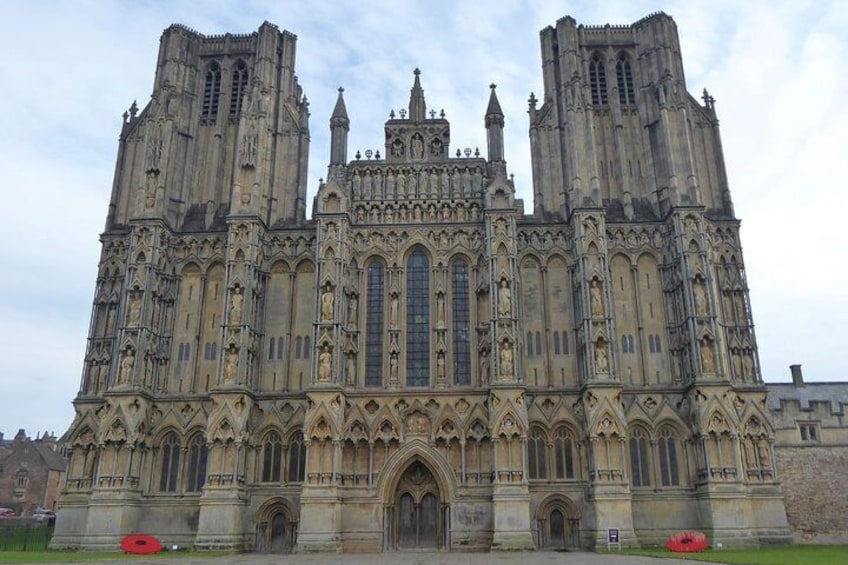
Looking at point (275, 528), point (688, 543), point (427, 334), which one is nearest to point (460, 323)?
point (427, 334)

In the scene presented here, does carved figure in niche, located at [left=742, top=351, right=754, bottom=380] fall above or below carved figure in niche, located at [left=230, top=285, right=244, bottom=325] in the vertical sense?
below

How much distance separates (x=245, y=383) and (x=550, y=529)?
61.3ft

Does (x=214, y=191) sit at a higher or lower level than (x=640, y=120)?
lower

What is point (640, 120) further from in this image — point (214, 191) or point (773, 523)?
point (214, 191)

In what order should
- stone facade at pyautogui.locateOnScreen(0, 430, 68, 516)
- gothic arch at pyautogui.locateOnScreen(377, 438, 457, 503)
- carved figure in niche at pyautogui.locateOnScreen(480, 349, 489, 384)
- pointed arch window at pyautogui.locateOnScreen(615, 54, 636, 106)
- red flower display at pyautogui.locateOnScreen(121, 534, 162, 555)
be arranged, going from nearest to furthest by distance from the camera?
red flower display at pyautogui.locateOnScreen(121, 534, 162, 555) → gothic arch at pyautogui.locateOnScreen(377, 438, 457, 503) → carved figure in niche at pyautogui.locateOnScreen(480, 349, 489, 384) → pointed arch window at pyautogui.locateOnScreen(615, 54, 636, 106) → stone facade at pyautogui.locateOnScreen(0, 430, 68, 516)

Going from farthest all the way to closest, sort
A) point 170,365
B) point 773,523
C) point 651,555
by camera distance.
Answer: point 170,365 < point 773,523 < point 651,555

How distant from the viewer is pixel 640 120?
44.7 meters

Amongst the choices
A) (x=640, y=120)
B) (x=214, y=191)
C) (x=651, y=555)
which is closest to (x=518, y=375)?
(x=651, y=555)

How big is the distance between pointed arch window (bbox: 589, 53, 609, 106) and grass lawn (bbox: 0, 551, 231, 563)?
3630cm

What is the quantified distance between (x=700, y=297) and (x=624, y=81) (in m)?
16.7

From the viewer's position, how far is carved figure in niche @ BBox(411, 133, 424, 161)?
43.5m

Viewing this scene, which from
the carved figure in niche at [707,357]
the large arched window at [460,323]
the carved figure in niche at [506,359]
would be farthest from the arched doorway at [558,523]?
the carved figure in niche at [707,357]

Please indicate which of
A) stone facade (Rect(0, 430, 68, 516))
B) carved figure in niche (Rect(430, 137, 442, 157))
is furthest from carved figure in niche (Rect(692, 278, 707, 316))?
stone facade (Rect(0, 430, 68, 516))

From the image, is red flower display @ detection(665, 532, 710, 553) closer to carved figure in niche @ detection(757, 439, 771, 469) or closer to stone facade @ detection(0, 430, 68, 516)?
carved figure in niche @ detection(757, 439, 771, 469)
